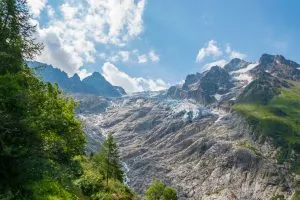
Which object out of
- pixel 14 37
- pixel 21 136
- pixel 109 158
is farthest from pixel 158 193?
pixel 21 136

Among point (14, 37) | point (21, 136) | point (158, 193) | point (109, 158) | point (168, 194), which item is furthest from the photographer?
point (158, 193)

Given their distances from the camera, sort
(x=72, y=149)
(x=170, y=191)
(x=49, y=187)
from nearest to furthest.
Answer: (x=49, y=187), (x=72, y=149), (x=170, y=191)

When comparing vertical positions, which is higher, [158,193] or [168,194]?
A: [168,194]

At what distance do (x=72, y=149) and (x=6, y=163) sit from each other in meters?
21.4

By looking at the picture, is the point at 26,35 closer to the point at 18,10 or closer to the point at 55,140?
the point at 18,10

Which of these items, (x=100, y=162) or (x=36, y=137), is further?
(x=100, y=162)

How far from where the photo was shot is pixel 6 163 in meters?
18.0

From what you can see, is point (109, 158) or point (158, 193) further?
point (158, 193)

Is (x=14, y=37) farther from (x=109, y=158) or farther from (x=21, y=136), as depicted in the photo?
(x=109, y=158)

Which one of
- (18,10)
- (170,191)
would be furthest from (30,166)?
(170,191)

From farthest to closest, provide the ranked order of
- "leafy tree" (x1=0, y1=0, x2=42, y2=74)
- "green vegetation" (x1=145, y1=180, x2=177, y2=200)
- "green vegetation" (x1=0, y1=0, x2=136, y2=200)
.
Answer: "green vegetation" (x1=145, y1=180, x2=177, y2=200)
"leafy tree" (x1=0, y1=0, x2=42, y2=74)
"green vegetation" (x1=0, y1=0, x2=136, y2=200)

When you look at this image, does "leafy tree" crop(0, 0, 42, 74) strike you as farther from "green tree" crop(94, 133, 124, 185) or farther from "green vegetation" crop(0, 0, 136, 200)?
"green tree" crop(94, 133, 124, 185)

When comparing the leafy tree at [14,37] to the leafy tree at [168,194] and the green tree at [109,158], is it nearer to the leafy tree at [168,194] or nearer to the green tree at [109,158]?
the green tree at [109,158]

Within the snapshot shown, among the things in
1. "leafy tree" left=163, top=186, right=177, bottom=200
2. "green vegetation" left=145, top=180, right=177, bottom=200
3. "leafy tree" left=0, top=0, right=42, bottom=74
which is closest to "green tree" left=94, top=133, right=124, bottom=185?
"green vegetation" left=145, top=180, right=177, bottom=200
